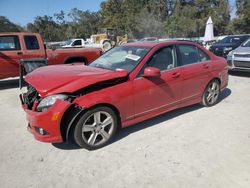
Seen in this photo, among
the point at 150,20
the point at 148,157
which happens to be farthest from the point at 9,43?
the point at 150,20

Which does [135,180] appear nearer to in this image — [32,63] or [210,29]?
[32,63]

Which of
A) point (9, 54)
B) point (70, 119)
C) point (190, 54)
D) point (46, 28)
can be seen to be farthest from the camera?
point (46, 28)

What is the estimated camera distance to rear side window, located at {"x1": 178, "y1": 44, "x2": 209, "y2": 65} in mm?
5262

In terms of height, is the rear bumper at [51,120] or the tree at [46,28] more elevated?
the tree at [46,28]

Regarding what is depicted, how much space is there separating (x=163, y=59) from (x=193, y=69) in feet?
2.58

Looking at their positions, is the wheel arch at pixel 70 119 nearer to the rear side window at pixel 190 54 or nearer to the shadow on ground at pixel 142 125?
the shadow on ground at pixel 142 125

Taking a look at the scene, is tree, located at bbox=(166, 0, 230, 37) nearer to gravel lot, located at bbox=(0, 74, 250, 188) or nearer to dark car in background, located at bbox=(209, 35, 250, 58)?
dark car in background, located at bbox=(209, 35, 250, 58)

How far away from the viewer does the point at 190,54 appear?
5484 mm

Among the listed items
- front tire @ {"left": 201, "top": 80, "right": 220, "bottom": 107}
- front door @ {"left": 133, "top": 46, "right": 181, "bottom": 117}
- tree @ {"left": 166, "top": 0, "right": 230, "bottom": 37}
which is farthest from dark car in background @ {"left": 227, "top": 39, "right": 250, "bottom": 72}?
tree @ {"left": 166, "top": 0, "right": 230, "bottom": 37}

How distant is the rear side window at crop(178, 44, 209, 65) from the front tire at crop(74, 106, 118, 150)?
2.03 meters

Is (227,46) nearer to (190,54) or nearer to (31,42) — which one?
(190,54)

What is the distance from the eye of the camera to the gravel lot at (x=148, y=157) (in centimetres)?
330

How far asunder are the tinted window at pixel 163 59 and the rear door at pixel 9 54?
562 cm

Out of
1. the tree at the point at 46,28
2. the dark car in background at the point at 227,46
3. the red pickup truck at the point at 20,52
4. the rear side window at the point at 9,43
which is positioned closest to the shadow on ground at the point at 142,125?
the red pickup truck at the point at 20,52
